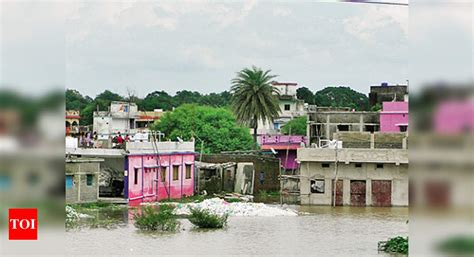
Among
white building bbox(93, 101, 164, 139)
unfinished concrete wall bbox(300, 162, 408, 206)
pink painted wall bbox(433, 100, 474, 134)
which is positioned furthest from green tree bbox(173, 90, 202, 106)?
pink painted wall bbox(433, 100, 474, 134)

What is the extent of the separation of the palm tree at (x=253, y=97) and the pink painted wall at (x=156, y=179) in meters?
4.78

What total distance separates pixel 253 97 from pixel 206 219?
29.1ft

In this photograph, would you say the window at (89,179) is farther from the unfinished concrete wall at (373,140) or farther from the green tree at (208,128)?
the green tree at (208,128)

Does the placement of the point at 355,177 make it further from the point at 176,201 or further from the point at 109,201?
the point at 109,201

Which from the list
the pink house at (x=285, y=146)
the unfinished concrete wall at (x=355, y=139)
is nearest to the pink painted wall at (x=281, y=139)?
the pink house at (x=285, y=146)

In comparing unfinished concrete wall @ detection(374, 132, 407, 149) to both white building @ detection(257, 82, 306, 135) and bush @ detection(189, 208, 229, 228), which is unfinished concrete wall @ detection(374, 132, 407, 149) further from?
white building @ detection(257, 82, 306, 135)

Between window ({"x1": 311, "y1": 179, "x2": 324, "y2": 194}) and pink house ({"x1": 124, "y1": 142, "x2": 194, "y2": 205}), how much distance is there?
1.74m

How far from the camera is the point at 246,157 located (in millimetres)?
13312

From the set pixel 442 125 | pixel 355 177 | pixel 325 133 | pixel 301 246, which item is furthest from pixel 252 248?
pixel 325 133

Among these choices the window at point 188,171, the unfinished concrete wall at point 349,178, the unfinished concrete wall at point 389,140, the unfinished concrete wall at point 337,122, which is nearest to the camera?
the unfinished concrete wall at point 349,178

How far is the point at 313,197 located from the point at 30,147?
963cm

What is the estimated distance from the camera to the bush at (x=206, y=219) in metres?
8.27

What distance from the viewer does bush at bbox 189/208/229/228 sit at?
827 centimetres

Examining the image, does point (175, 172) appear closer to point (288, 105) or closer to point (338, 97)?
point (288, 105)
